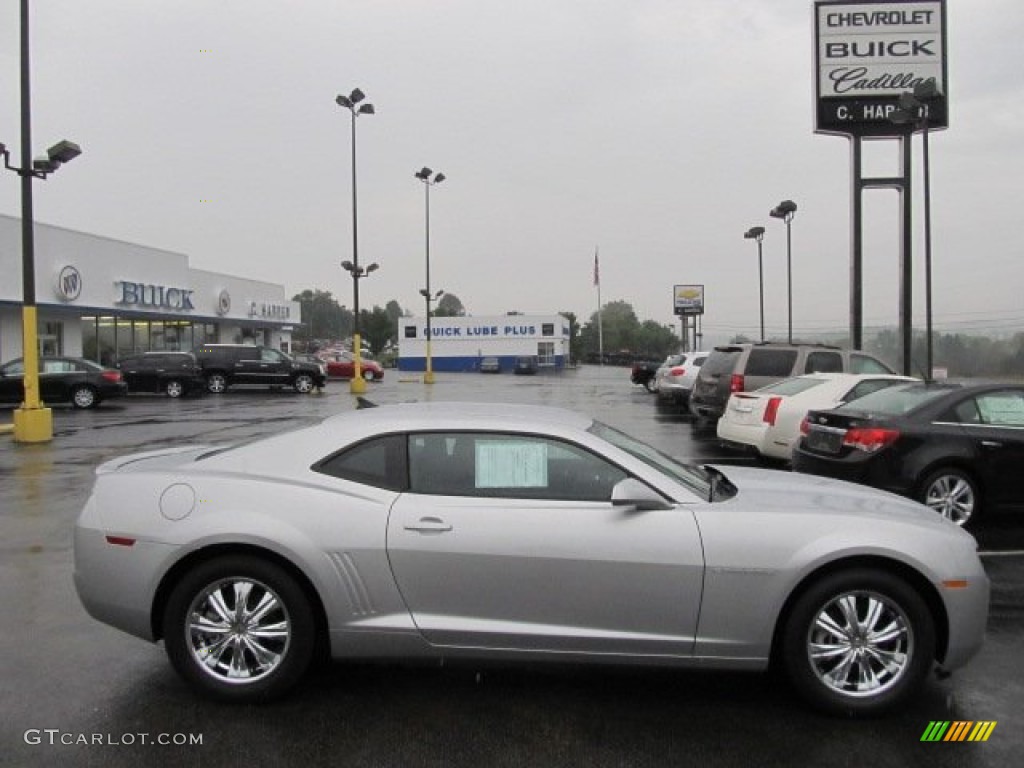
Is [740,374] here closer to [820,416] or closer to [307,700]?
[820,416]

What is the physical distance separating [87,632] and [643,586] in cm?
331

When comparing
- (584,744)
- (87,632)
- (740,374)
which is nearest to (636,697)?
(584,744)

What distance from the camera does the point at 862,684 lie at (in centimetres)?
366

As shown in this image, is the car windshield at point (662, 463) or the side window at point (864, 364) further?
the side window at point (864, 364)

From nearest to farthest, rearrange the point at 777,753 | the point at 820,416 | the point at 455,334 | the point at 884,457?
the point at 777,753, the point at 884,457, the point at 820,416, the point at 455,334

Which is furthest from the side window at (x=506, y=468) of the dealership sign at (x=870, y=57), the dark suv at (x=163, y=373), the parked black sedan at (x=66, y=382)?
the dark suv at (x=163, y=373)

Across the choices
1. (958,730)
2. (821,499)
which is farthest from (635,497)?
(958,730)

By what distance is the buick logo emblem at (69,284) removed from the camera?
97.3 ft

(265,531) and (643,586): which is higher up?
(265,531)

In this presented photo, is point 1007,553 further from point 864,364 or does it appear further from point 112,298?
point 112,298

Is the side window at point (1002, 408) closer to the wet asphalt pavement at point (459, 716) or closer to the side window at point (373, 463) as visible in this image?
the wet asphalt pavement at point (459, 716)

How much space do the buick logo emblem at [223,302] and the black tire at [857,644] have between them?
42459mm

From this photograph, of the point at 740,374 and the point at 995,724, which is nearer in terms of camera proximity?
the point at 995,724

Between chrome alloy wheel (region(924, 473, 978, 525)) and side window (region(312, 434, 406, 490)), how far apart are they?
5217 mm
